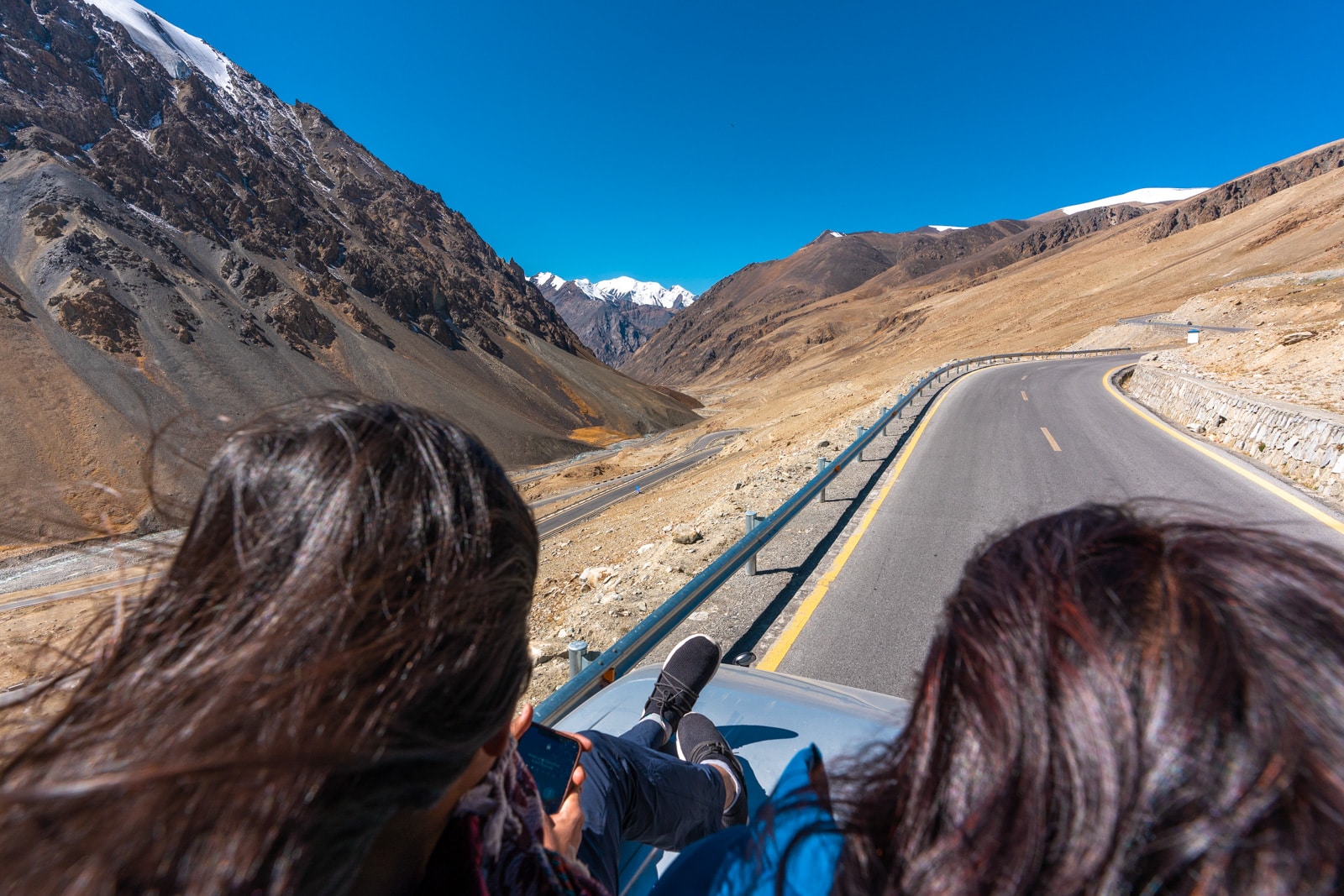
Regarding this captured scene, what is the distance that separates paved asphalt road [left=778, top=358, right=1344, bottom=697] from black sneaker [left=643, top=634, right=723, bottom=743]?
3.07 ft

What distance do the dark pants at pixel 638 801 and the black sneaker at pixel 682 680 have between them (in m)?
0.38

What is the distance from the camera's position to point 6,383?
29.8 metres

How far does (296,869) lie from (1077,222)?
200 m

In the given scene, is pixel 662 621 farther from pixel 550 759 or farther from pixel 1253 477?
pixel 1253 477

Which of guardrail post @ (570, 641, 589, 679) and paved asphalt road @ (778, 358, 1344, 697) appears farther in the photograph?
paved asphalt road @ (778, 358, 1344, 697)

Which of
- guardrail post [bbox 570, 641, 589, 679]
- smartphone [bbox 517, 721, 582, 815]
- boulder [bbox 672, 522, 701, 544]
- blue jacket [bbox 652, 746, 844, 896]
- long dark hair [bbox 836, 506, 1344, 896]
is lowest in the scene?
boulder [bbox 672, 522, 701, 544]

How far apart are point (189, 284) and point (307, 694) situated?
57.1 m

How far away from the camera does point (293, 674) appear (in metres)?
0.62

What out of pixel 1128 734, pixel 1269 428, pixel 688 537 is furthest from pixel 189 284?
pixel 1269 428

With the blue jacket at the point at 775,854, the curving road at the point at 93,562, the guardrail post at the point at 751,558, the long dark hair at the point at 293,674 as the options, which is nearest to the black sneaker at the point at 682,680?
the blue jacket at the point at 775,854

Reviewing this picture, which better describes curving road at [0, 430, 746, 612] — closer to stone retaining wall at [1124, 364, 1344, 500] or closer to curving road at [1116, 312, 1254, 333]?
stone retaining wall at [1124, 364, 1344, 500]


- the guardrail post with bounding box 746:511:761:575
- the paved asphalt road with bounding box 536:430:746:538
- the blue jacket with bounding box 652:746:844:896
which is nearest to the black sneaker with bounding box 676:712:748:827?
the blue jacket with bounding box 652:746:844:896

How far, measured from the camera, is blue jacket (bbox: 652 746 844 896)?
0.99 meters

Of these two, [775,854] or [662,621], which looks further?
[662,621]
